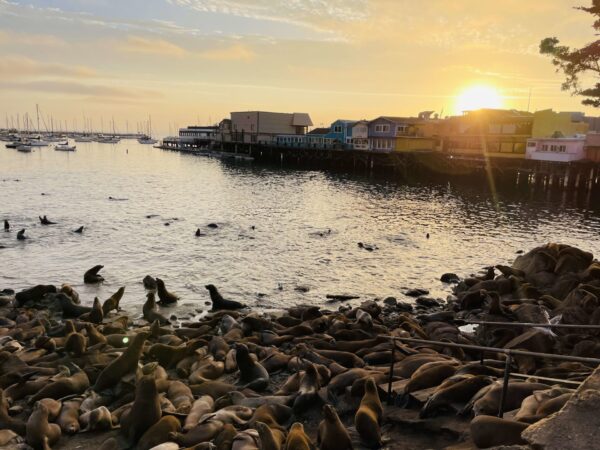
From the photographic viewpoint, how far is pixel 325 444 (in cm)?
739

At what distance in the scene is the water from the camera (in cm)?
2503

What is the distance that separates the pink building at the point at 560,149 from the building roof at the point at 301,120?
69.3 m

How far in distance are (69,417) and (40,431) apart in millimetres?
718

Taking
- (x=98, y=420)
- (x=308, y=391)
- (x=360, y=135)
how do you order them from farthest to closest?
(x=360, y=135)
(x=308, y=391)
(x=98, y=420)

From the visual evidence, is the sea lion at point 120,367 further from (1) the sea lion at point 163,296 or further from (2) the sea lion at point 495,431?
(1) the sea lion at point 163,296

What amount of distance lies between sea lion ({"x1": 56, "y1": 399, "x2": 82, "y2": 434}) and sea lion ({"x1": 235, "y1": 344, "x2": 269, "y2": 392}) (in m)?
3.66

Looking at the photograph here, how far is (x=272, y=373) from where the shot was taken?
40.6 ft

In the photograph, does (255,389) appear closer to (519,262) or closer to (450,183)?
(519,262)

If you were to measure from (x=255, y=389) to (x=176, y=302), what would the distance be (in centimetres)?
1113

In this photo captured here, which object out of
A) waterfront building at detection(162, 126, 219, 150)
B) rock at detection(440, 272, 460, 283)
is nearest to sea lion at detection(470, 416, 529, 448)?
rock at detection(440, 272, 460, 283)

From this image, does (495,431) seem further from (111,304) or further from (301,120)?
(301,120)

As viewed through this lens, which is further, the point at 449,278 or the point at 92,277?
the point at 449,278

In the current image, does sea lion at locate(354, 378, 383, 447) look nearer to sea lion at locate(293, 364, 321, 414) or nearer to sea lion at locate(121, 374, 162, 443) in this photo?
sea lion at locate(293, 364, 321, 414)

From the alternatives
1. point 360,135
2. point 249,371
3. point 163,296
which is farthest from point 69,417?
point 360,135
